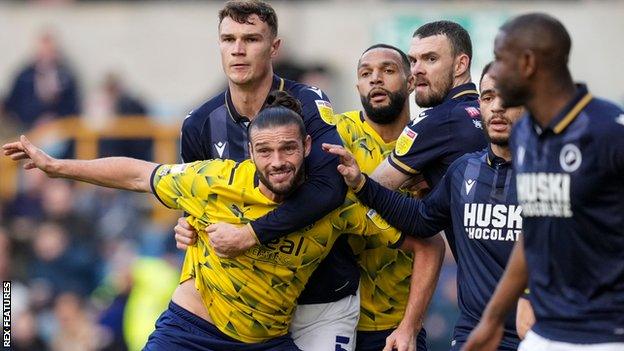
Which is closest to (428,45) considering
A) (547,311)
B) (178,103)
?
(547,311)

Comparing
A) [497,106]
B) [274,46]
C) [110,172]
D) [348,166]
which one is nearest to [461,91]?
[497,106]

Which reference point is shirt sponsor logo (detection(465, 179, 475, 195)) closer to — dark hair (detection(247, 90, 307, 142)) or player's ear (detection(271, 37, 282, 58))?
dark hair (detection(247, 90, 307, 142))

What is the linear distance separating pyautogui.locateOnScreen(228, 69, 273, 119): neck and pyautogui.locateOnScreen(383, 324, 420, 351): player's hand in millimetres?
1434

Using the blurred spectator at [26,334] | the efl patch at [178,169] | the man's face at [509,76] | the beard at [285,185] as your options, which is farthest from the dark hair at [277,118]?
A: the blurred spectator at [26,334]

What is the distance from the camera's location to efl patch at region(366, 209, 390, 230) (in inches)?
298

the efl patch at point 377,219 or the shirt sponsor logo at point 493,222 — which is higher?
the shirt sponsor logo at point 493,222

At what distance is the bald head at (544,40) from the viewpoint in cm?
580

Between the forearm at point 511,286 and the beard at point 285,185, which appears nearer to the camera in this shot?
the forearm at point 511,286

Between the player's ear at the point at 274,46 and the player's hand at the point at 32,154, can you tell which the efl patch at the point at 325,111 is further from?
the player's hand at the point at 32,154

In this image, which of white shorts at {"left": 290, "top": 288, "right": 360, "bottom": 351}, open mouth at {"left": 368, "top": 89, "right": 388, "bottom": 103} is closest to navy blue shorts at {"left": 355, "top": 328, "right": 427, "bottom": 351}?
white shorts at {"left": 290, "top": 288, "right": 360, "bottom": 351}

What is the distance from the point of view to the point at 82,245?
15602 mm

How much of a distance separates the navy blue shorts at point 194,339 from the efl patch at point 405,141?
3.88 feet

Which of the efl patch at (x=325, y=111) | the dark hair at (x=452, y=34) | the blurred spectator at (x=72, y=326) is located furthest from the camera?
the blurred spectator at (x=72, y=326)

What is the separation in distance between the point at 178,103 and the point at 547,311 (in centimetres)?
1172
